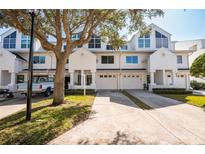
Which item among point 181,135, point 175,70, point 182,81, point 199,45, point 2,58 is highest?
point 199,45

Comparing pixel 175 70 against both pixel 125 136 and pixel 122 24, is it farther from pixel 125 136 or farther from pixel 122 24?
pixel 125 136

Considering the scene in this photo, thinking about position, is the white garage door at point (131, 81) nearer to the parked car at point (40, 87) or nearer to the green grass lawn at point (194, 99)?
the green grass lawn at point (194, 99)

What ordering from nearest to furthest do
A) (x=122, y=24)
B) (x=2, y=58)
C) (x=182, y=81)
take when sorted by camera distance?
(x=122, y=24) < (x=2, y=58) < (x=182, y=81)

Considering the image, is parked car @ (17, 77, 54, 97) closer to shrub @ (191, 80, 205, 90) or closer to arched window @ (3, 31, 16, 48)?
arched window @ (3, 31, 16, 48)

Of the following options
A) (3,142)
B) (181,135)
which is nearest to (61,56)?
(3,142)

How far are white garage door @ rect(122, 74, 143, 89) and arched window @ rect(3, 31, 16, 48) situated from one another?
1914 cm

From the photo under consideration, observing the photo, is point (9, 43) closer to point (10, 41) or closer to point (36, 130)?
point (10, 41)

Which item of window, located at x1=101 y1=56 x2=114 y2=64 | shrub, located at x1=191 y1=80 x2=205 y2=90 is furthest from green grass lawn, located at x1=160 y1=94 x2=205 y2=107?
shrub, located at x1=191 y1=80 x2=205 y2=90

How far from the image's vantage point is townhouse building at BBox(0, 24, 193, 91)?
74.4 feet

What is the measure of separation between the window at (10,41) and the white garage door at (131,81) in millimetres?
19140

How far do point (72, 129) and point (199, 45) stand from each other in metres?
38.9

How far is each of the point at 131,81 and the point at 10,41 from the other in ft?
69.5

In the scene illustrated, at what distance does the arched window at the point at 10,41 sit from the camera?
25.6 meters
